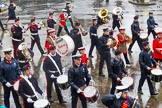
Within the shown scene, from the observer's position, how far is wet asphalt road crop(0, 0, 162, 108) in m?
11.9

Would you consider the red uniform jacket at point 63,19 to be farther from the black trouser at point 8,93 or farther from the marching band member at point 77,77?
the marching band member at point 77,77

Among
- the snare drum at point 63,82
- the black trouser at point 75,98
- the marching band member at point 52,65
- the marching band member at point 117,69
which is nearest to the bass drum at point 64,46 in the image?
the marching band member at point 52,65

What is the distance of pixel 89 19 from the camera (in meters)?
23.5

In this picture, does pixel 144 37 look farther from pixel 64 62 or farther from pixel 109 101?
pixel 109 101

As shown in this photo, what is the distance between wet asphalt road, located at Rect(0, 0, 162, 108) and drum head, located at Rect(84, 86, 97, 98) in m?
1.60

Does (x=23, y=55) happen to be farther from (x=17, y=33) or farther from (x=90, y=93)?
(x=90, y=93)

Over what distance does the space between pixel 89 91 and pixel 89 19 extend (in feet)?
46.3

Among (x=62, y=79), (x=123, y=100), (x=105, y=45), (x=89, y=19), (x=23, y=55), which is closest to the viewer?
(x=123, y=100)

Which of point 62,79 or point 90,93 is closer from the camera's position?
point 90,93

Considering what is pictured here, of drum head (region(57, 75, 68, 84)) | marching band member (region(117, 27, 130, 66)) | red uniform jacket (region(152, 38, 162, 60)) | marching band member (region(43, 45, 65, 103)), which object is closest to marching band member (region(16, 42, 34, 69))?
marching band member (region(43, 45, 65, 103))

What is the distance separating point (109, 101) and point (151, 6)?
64.0 ft

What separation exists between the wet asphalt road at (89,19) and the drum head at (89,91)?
160 cm

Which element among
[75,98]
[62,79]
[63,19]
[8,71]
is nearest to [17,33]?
[63,19]

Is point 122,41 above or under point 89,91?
above
